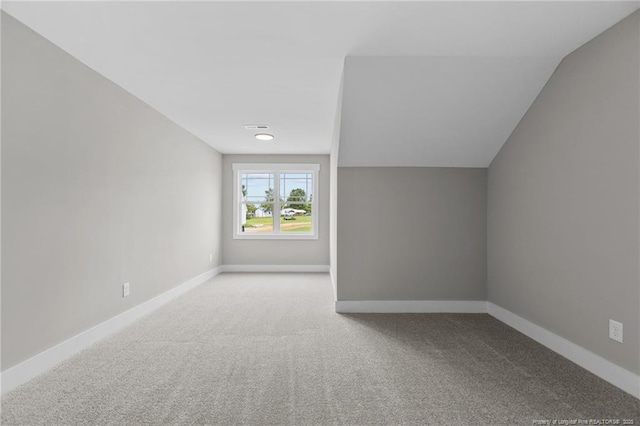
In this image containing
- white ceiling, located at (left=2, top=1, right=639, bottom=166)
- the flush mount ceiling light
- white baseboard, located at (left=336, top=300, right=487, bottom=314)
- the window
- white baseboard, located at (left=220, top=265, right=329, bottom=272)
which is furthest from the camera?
the window

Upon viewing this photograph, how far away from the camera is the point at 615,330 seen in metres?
2.32

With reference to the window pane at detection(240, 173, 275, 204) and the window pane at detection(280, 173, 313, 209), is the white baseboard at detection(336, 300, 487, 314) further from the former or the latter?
the window pane at detection(240, 173, 275, 204)

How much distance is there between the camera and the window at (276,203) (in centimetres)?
705

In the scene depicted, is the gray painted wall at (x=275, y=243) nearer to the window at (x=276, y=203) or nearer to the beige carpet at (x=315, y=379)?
the window at (x=276, y=203)

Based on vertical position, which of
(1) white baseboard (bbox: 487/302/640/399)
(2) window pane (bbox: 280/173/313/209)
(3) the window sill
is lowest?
(1) white baseboard (bbox: 487/302/640/399)

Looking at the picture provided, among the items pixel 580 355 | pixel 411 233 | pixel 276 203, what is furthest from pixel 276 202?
pixel 580 355

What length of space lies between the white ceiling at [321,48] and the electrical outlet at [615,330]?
1.88m

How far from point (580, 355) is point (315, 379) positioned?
1899mm

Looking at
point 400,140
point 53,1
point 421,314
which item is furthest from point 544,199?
point 53,1

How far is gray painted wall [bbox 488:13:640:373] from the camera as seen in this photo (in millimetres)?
2230

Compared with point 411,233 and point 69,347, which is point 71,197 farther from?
point 411,233

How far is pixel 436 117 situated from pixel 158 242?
333 centimetres

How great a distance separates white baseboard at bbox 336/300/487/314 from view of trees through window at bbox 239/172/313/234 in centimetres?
315

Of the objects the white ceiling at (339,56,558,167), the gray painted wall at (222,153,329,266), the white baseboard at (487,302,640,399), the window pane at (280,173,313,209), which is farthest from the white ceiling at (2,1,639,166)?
the window pane at (280,173,313,209)
